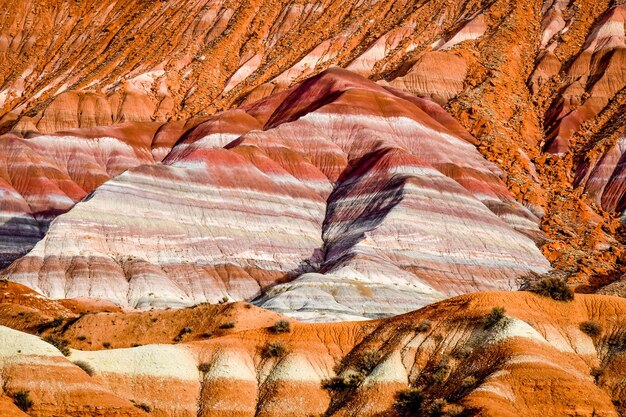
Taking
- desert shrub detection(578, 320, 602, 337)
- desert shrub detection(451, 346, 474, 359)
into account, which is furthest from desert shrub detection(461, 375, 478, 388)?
desert shrub detection(578, 320, 602, 337)

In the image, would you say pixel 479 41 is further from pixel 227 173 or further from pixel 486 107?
pixel 227 173

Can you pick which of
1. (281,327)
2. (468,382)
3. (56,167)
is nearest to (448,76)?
(56,167)

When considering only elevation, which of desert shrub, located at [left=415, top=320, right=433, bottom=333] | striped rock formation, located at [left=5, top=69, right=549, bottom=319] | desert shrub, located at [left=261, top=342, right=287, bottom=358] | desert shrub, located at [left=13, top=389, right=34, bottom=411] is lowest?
striped rock formation, located at [left=5, top=69, right=549, bottom=319]

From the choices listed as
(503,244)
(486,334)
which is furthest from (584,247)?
(486,334)

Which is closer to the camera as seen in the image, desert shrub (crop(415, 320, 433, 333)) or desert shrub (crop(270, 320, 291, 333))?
desert shrub (crop(415, 320, 433, 333))

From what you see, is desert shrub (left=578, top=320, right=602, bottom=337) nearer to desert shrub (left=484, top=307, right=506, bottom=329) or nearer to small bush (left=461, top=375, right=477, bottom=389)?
desert shrub (left=484, top=307, right=506, bottom=329)

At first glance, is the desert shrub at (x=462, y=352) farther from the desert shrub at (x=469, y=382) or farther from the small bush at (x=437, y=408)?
the small bush at (x=437, y=408)

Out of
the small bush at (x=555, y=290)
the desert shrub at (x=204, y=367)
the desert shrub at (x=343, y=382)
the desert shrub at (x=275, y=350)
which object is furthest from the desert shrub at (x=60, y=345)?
the small bush at (x=555, y=290)
